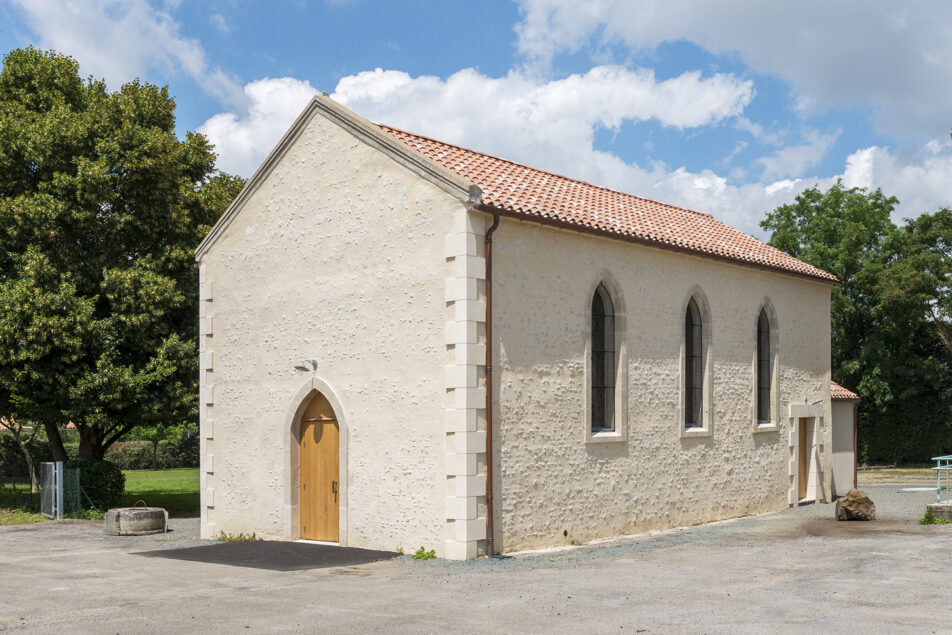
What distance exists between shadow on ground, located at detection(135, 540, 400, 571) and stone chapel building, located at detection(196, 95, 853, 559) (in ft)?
1.51

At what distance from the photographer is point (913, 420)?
4131 cm

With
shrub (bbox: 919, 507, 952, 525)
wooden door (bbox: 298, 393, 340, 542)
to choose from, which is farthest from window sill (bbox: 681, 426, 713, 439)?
wooden door (bbox: 298, 393, 340, 542)

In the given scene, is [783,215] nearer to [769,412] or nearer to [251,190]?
[769,412]

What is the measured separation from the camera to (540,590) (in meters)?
11.4

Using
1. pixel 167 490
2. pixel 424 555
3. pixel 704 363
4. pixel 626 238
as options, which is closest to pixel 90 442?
pixel 167 490

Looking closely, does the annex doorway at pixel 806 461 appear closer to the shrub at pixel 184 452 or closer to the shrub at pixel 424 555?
the shrub at pixel 424 555

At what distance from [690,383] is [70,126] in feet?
51.0

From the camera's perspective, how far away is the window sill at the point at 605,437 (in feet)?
54.4

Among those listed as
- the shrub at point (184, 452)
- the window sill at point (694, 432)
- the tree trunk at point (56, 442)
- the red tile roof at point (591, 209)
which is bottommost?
the shrub at point (184, 452)

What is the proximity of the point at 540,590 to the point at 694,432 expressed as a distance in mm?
8791

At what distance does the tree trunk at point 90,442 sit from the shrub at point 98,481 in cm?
96

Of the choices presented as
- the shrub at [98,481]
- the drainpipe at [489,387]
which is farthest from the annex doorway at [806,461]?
the shrub at [98,481]

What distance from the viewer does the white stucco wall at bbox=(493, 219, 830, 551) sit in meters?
15.2

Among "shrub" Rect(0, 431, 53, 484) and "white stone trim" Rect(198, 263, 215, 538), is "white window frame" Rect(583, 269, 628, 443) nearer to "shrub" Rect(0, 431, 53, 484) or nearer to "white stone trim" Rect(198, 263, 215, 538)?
"white stone trim" Rect(198, 263, 215, 538)
